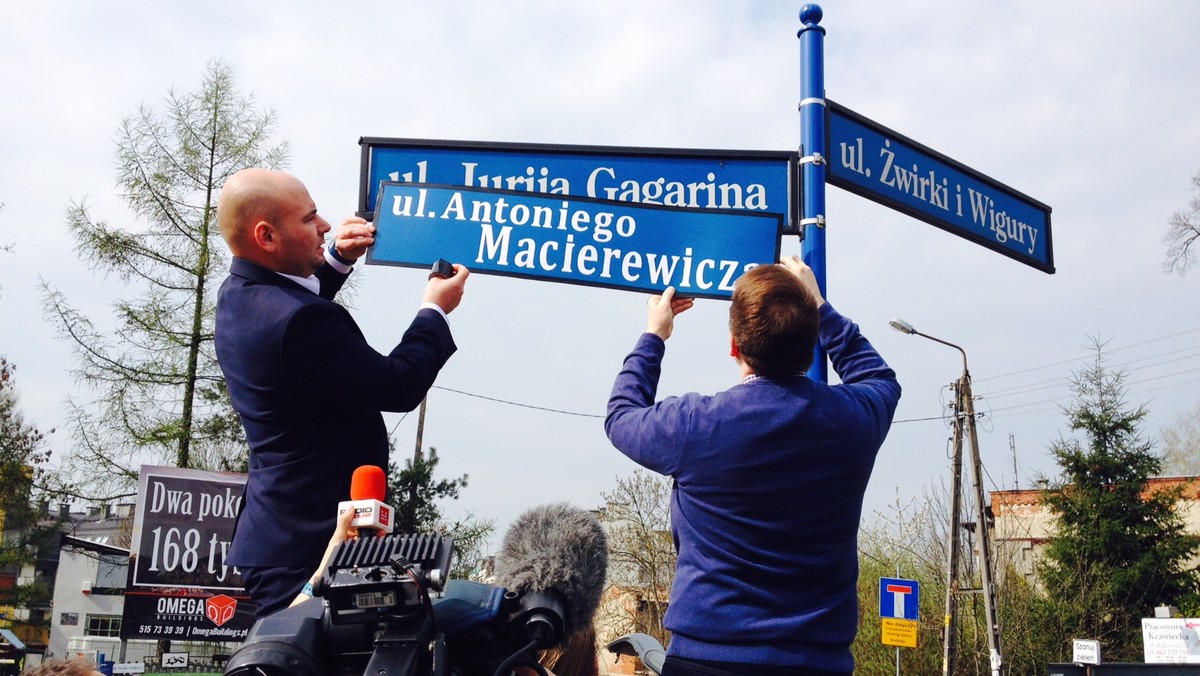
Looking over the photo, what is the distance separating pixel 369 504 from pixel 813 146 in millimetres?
2347

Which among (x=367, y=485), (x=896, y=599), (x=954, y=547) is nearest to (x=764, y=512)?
(x=367, y=485)

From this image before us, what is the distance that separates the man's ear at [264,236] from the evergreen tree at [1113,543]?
100ft

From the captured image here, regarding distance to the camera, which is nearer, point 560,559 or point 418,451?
point 560,559

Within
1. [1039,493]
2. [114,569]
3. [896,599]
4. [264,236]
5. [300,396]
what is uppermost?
[1039,493]

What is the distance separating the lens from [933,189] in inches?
163

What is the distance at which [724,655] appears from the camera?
90.2 inches

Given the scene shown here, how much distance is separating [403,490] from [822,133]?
20203mm

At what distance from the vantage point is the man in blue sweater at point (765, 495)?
7.59 ft

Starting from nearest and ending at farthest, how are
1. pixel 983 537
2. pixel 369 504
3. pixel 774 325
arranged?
pixel 369 504 → pixel 774 325 → pixel 983 537

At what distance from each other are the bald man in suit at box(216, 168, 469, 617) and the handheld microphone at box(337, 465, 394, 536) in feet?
0.84

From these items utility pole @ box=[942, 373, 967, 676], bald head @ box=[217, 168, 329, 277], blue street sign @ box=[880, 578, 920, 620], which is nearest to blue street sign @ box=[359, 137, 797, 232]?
bald head @ box=[217, 168, 329, 277]

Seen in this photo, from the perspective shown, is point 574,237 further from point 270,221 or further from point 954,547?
point 954,547

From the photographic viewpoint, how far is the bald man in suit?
7.61ft

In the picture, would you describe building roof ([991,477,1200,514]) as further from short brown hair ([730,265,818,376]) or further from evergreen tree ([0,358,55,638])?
short brown hair ([730,265,818,376])
